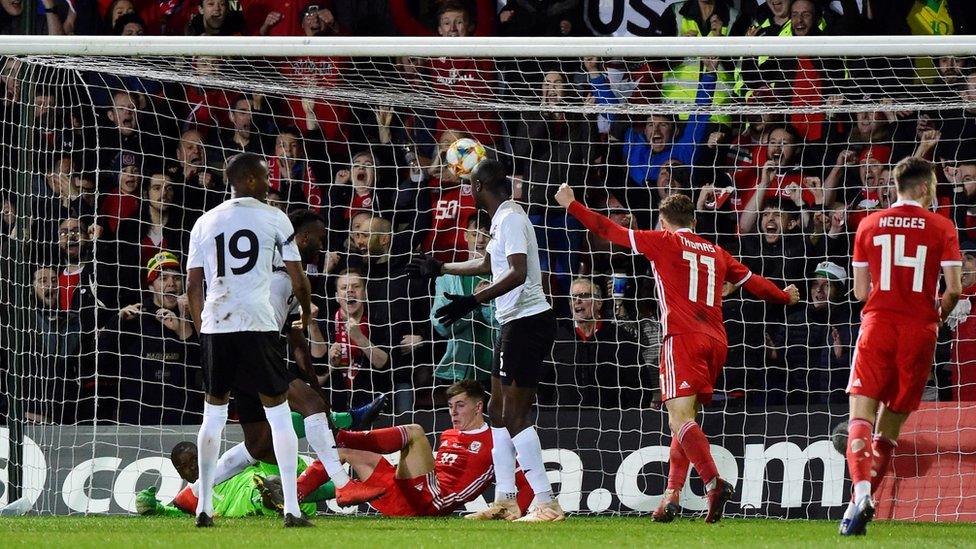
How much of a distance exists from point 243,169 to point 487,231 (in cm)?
382

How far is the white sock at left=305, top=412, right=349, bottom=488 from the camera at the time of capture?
307 inches

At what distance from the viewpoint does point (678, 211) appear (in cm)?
759

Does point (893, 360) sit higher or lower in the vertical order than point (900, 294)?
lower

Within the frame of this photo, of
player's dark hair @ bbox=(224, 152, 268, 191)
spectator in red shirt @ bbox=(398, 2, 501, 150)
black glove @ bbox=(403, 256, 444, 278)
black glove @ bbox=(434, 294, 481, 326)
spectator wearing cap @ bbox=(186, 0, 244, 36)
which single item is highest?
spectator wearing cap @ bbox=(186, 0, 244, 36)

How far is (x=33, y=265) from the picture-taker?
1055cm

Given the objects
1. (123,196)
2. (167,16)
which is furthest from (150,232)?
(167,16)

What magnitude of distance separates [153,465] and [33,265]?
259cm

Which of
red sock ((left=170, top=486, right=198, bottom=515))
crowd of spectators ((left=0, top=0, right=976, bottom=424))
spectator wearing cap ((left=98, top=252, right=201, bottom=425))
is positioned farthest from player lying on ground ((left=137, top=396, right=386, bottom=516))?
spectator wearing cap ((left=98, top=252, right=201, bottom=425))

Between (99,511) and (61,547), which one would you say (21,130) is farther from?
(61,547)

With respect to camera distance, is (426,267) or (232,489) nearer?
(426,267)

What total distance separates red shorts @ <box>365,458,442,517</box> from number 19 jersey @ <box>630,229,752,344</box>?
1847 mm

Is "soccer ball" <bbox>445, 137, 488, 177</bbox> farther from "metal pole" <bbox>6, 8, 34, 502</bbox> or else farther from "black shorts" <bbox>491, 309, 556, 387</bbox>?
"metal pole" <bbox>6, 8, 34, 502</bbox>

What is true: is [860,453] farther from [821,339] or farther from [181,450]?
[181,450]

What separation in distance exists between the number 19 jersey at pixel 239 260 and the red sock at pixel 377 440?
1662mm
